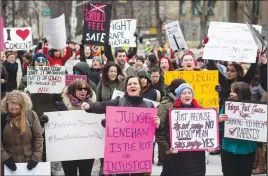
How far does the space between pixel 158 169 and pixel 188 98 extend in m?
3.60

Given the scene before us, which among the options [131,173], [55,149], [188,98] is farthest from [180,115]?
[55,149]

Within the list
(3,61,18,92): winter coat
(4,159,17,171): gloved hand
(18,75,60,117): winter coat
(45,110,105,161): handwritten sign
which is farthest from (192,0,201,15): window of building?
(4,159,17,171): gloved hand

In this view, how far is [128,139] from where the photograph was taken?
7.03 m

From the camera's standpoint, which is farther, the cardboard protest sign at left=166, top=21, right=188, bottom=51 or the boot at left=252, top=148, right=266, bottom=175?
the cardboard protest sign at left=166, top=21, right=188, bottom=51

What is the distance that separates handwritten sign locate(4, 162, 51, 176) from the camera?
244 inches

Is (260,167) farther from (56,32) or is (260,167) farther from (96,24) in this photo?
(56,32)

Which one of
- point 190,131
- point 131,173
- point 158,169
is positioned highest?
point 190,131

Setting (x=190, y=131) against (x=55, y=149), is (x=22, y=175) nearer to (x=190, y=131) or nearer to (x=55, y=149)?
(x=55, y=149)

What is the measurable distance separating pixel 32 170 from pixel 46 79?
469 centimetres

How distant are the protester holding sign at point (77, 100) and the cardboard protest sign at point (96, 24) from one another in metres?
4.81

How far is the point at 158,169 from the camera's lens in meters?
10.5

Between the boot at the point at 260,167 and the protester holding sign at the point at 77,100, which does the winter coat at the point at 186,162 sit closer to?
the protester holding sign at the point at 77,100

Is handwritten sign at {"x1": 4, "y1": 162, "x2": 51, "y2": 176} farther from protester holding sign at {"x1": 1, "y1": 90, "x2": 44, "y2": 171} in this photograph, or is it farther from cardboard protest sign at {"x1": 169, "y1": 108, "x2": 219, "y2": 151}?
cardboard protest sign at {"x1": 169, "y1": 108, "x2": 219, "y2": 151}

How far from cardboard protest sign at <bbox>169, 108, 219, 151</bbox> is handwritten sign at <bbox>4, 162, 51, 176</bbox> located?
142 centimetres
